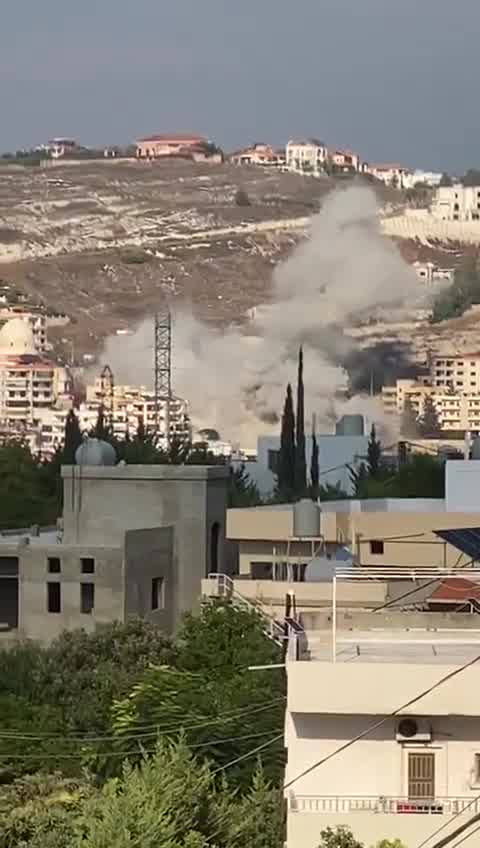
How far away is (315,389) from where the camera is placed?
124 m

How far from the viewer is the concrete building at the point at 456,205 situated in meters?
184

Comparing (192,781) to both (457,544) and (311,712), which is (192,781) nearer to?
(311,712)

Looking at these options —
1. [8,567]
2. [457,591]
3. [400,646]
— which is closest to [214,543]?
[8,567]

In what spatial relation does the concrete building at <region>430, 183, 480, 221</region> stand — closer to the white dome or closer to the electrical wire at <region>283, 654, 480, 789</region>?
the white dome

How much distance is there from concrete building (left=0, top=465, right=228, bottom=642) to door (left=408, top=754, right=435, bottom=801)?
1648 centimetres

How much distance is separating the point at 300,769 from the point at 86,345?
149732 millimetres

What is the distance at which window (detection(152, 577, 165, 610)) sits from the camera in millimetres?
27781

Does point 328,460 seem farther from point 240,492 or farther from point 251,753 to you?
point 251,753

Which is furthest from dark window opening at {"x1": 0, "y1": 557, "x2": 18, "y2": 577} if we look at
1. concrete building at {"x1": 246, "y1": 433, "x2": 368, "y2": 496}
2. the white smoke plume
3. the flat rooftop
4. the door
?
the white smoke plume

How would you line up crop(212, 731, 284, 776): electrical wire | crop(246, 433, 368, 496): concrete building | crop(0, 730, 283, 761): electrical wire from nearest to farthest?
crop(212, 731, 284, 776): electrical wire
crop(0, 730, 283, 761): electrical wire
crop(246, 433, 368, 496): concrete building

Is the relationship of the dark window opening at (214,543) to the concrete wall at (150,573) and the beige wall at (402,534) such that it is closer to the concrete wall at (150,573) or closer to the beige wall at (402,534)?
the concrete wall at (150,573)

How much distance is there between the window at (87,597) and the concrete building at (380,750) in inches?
671

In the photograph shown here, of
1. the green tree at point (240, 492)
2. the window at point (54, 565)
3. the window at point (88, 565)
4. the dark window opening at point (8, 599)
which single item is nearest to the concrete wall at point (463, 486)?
the window at point (88, 565)

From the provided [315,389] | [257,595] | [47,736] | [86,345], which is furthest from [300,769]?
[86,345]
